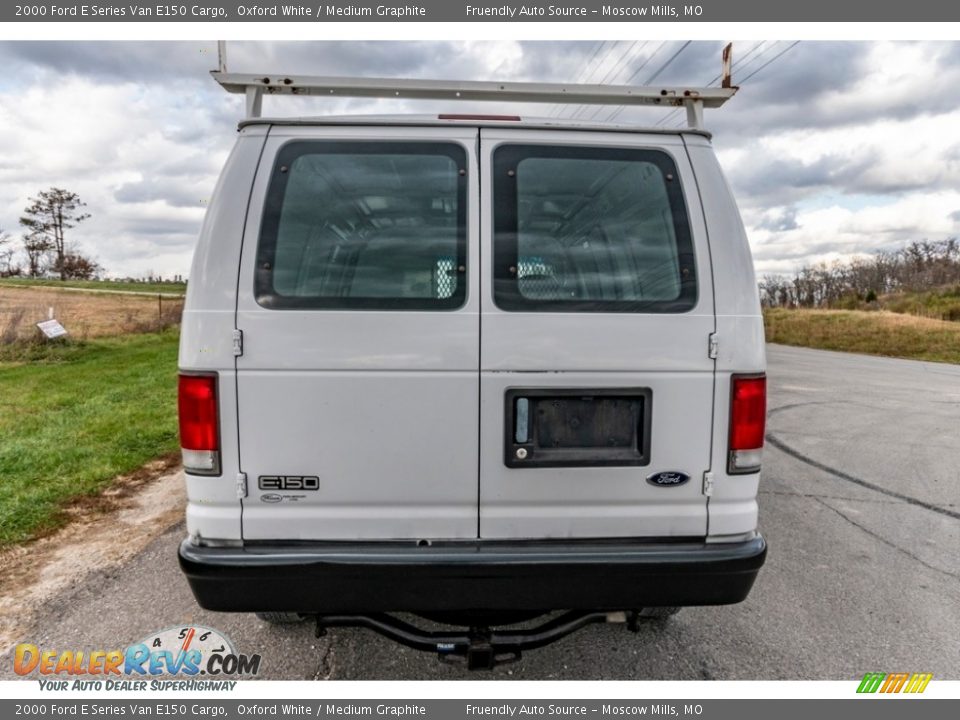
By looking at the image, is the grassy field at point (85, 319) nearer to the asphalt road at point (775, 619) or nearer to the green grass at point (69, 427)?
the green grass at point (69, 427)

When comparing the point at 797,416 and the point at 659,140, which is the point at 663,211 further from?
the point at 797,416

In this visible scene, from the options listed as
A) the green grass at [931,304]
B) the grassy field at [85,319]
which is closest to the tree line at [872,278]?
the green grass at [931,304]

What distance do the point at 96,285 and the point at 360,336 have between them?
5170 cm

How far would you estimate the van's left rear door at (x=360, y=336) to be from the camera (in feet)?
7.42

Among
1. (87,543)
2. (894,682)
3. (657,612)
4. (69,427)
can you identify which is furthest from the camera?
(69,427)

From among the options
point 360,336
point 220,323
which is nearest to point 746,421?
point 360,336

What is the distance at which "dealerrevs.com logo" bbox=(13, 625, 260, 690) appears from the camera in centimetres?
277

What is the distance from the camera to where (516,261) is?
2.36m

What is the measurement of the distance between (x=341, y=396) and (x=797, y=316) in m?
39.3

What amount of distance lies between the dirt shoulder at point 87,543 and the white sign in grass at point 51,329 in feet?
36.4

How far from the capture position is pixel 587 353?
230cm

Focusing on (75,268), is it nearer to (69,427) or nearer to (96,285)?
(96,285)

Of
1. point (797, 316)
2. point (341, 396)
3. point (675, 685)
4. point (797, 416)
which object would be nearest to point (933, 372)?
point (797, 416)

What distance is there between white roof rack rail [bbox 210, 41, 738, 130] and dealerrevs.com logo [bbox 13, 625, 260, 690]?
2512 mm
